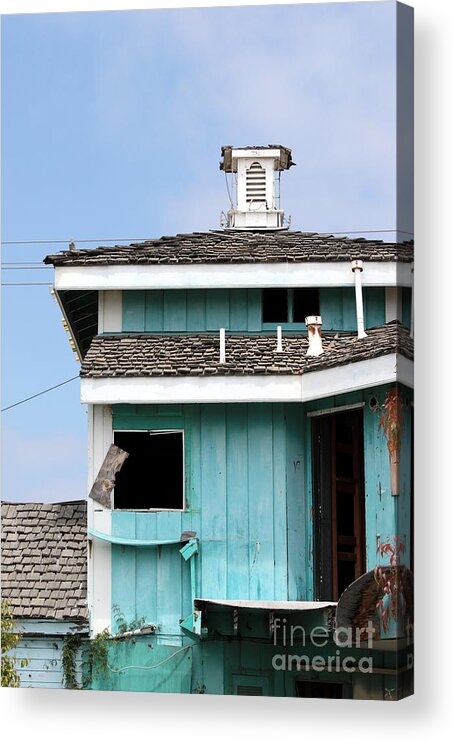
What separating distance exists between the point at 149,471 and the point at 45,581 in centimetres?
74

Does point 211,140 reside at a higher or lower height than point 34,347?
higher

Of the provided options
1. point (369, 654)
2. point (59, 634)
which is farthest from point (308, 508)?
point (59, 634)

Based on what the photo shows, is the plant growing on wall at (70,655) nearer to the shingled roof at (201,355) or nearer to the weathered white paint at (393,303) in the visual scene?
the shingled roof at (201,355)

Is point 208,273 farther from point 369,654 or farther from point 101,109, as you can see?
point 369,654

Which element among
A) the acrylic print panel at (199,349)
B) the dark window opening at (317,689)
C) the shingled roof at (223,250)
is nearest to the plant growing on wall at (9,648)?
the acrylic print panel at (199,349)

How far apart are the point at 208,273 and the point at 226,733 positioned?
2046 mm

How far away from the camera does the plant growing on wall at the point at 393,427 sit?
22.7 ft

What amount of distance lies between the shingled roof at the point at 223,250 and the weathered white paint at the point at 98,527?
2.27 feet

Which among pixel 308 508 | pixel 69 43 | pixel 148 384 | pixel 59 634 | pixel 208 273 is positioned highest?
pixel 69 43

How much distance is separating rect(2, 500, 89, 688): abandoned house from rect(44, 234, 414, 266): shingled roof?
1.13 metres

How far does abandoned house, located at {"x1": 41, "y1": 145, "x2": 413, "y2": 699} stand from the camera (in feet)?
23.3

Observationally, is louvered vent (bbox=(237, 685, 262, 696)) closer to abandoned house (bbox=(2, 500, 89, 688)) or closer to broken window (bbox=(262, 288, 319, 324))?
abandoned house (bbox=(2, 500, 89, 688))

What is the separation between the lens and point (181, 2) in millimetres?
7316

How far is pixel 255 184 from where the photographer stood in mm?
7465
